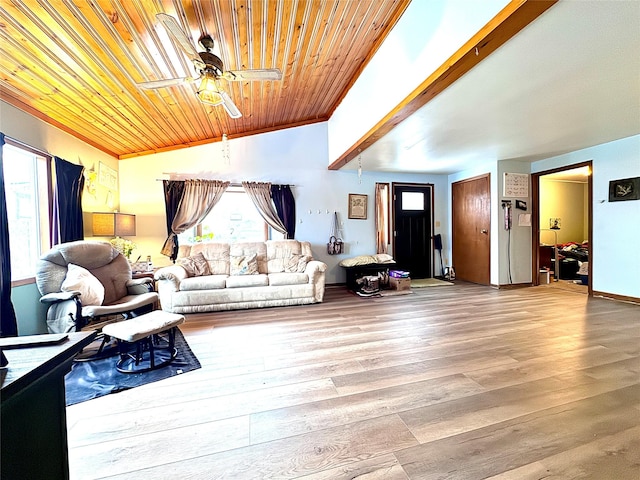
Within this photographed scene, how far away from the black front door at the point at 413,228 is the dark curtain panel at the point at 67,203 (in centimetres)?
518

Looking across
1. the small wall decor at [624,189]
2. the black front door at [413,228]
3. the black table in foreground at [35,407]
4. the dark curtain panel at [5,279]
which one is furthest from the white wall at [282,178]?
the black table in foreground at [35,407]

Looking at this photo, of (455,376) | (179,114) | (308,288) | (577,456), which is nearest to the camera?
(577,456)

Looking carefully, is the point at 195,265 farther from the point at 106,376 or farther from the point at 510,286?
the point at 510,286

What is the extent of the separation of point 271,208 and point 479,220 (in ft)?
13.1

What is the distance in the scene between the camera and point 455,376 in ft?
6.62

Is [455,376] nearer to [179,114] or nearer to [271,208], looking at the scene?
[271,208]

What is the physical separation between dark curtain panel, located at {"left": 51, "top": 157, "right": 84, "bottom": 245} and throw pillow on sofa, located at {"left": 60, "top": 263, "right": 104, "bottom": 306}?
806mm

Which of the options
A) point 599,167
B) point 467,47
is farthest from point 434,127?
point 599,167

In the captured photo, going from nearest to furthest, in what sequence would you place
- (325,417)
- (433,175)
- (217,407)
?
(325,417) → (217,407) → (433,175)

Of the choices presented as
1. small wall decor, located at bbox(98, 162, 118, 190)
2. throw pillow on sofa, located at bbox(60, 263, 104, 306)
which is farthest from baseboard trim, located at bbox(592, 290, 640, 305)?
small wall decor, located at bbox(98, 162, 118, 190)

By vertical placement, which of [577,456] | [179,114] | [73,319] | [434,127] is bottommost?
[577,456]

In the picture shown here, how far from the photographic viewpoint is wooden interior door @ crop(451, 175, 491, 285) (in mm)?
5195

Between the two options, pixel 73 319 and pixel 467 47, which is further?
pixel 73 319

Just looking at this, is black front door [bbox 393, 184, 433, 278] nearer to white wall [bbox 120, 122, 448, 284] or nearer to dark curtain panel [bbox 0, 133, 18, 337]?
white wall [bbox 120, 122, 448, 284]
